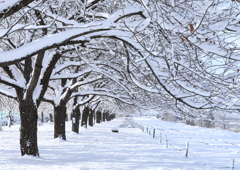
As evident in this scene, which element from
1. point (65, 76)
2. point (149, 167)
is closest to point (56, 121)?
point (65, 76)

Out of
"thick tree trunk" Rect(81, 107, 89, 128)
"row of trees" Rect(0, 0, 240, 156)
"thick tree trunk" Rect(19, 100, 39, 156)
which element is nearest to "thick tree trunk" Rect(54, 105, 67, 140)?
"row of trees" Rect(0, 0, 240, 156)

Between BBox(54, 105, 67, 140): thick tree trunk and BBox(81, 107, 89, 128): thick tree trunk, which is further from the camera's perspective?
BBox(81, 107, 89, 128): thick tree trunk

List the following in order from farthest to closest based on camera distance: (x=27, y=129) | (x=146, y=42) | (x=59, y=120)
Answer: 1. (x=59, y=120)
2. (x=27, y=129)
3. (x=146, y=42)

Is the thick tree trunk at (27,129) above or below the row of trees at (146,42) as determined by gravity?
below

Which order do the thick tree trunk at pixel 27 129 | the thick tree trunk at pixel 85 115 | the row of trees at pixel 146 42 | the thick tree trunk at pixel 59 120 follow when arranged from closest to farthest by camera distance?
the row of trees at pixel 146 42 < the thick tree trunk at pixel 27 129 < the thick tree trunk at pixel 59 120 < the thick tree trunk at pixel 85 115

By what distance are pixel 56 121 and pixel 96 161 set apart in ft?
19.2

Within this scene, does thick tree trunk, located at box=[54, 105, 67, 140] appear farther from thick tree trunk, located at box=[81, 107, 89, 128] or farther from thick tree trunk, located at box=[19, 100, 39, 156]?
thick tree trunk, located at box=[81, 107, 89, 128]

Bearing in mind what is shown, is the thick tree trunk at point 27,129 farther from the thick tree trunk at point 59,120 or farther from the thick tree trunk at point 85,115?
the thick tree trunk at point 85,115

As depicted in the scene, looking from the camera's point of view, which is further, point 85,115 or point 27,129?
point 85,115

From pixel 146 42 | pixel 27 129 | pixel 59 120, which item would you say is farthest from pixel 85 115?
pixel 146 42

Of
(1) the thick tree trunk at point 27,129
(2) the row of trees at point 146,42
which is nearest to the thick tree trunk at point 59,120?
(2) the row of trees at point 146,42

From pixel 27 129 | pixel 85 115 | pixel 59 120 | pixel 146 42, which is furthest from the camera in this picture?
pixel 85 115

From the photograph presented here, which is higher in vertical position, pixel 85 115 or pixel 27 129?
pixel 27 129

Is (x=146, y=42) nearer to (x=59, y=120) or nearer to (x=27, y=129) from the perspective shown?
(x=27, y=129)
